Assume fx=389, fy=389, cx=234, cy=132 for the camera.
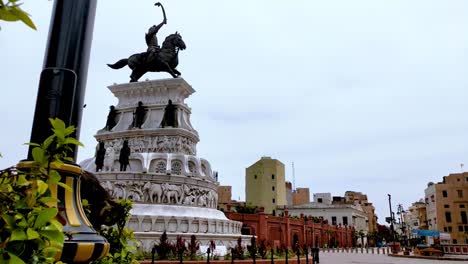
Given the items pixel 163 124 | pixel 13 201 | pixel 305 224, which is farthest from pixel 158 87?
pixel 305 224

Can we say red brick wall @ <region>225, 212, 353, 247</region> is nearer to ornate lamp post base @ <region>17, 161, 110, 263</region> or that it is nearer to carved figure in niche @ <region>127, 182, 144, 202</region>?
carved figure in niche @ <region>127, 182, 144, 202</region>

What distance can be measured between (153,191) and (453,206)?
54099mm

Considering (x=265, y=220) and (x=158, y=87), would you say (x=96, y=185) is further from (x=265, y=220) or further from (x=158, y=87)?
(x=265, y=220)

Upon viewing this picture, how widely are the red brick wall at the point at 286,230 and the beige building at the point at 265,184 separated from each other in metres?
14.7

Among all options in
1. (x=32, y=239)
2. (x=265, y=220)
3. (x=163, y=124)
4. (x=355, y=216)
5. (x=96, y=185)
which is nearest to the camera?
(x=32, y=239)

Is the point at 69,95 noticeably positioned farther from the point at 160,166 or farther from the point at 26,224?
the point at 160,166

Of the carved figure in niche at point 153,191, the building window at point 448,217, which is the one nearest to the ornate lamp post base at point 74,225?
the carved figure in niche at point 153,191

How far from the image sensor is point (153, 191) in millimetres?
21250

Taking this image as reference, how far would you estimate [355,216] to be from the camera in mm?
73125

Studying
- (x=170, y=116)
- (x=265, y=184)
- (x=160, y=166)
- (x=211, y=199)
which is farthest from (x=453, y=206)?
(x=160, y=166)

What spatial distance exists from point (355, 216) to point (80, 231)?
75.4m

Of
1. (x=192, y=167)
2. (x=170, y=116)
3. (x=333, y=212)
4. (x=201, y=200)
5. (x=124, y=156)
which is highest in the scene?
(x=170, y=116)

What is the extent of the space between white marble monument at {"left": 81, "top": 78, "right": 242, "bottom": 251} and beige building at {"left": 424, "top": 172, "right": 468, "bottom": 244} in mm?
48302

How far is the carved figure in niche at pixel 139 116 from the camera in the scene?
25.6 metres
